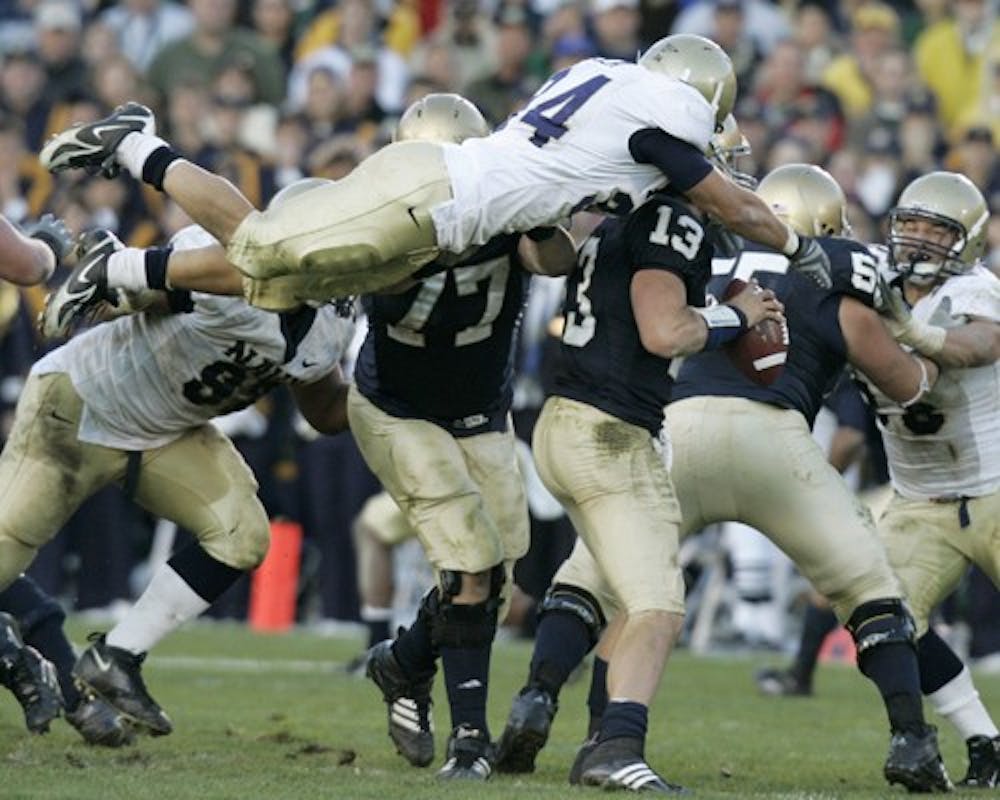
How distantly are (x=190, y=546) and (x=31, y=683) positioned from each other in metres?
0.65

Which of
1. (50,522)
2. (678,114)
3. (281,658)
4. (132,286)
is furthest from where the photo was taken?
(281,658)

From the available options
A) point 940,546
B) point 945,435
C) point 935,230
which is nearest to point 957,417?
point 945,435

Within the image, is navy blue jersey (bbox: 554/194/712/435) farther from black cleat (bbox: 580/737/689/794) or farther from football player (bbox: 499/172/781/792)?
black cleat (bbox: 580/737/689/794)

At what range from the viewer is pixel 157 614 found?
300 inches

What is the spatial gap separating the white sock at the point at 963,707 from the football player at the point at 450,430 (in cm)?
136

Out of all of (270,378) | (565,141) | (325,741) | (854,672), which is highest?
(565,141)

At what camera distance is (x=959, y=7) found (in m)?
14.8

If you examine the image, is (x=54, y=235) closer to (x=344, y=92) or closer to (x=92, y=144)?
(x=92, y=144)

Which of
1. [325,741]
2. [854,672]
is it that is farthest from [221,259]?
[854,672]

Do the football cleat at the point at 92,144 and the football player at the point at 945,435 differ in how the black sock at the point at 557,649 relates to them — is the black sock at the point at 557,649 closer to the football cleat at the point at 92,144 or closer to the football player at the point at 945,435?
the football player at the point at 945,435

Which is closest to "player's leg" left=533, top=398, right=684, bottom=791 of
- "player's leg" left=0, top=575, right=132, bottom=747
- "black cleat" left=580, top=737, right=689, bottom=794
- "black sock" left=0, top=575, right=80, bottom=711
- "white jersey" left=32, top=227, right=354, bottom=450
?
"black cleat" left=580, top=737, right=689, bottom=794

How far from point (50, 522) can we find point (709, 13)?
8.59 m

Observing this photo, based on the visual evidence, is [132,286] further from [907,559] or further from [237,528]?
[907,559]

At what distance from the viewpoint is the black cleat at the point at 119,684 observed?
7.48m
